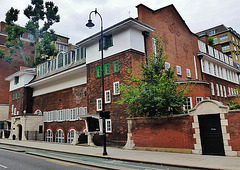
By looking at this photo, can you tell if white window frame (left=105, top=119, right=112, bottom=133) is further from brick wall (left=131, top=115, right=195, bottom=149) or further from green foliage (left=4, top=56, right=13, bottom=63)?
green foliage (left=4, top=56, right=13, bottom=63)

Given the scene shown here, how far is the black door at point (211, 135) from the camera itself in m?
11.1

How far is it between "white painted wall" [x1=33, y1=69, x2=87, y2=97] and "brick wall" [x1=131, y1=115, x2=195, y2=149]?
11419 millimetres

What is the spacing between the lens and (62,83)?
2806 centimetres

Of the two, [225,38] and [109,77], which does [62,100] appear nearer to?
[109,77]

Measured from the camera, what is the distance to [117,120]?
17891 mm

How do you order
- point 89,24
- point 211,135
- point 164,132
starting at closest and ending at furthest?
point 211,135, point 164,132, point 89,24

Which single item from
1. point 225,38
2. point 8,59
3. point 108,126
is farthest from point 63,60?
point 225,38

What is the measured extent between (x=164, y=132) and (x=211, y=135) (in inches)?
112

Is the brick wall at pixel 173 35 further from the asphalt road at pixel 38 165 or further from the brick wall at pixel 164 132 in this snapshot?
the asphalt road at pixel 38 165

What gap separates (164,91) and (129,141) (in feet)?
15.2

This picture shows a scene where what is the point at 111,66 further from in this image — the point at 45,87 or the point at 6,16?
the point at 6,16

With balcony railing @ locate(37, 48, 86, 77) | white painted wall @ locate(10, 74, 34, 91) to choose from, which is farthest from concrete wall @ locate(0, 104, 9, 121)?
balcony railing @ locate(37, 48, 86, 77)

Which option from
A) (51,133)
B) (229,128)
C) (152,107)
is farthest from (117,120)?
(51,133)

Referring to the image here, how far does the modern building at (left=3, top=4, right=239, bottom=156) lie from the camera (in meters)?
18.3
